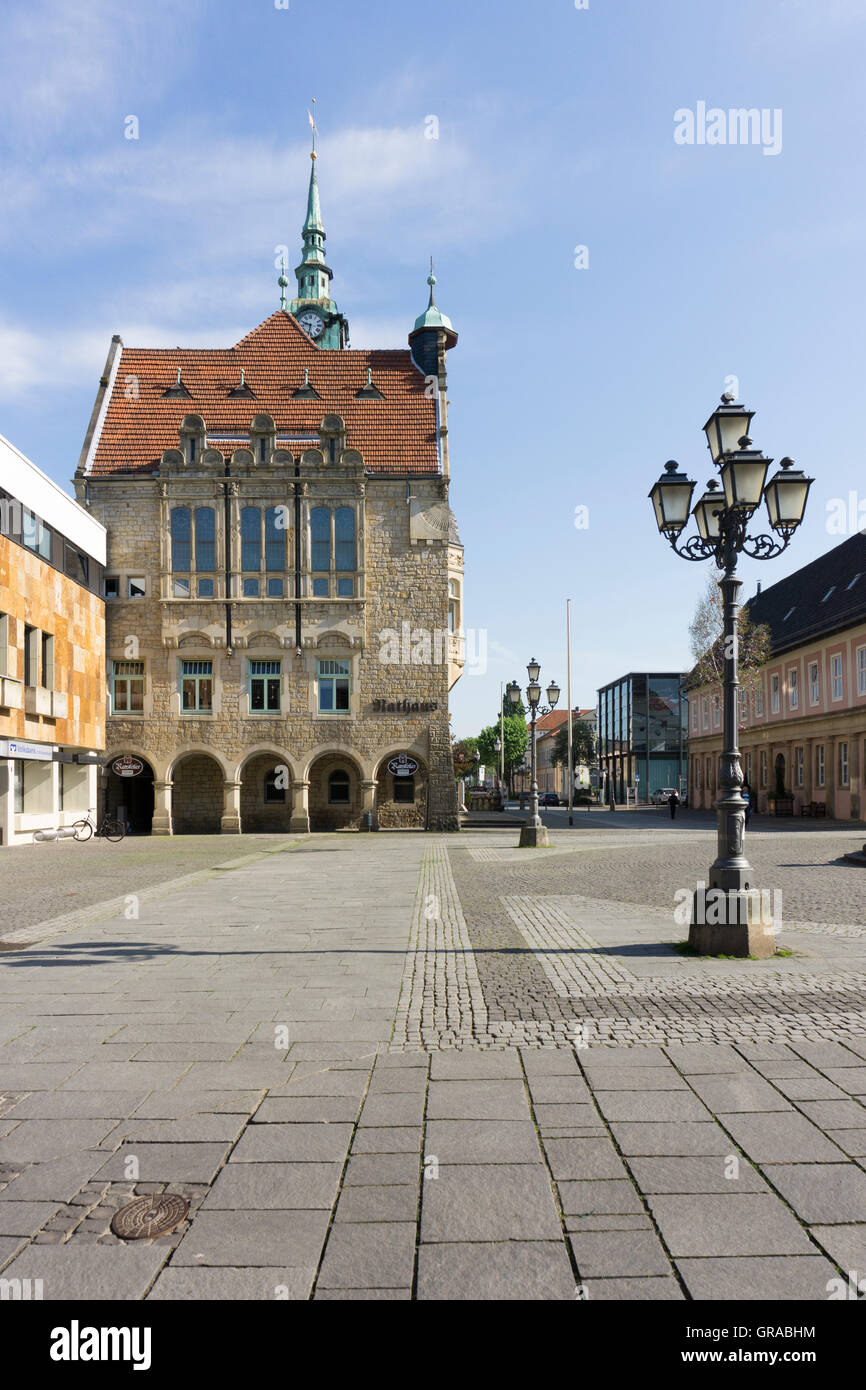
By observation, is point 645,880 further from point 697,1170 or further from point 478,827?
point 478,827

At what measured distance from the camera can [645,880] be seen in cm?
1647

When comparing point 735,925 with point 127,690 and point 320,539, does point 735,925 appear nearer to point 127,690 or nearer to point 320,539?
point 320,539

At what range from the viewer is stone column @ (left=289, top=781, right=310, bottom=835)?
36094mm

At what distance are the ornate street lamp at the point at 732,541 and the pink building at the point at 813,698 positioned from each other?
36900mm

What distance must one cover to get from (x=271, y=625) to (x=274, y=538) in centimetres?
322

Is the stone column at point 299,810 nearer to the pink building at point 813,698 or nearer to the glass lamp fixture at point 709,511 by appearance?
the pink building at point 813,698

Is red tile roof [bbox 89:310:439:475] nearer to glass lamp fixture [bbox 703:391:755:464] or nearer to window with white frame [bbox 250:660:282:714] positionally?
window with white frame [bbox 250:660:282:714]

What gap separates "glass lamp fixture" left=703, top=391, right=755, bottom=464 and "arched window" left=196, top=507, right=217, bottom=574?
95.5 ft

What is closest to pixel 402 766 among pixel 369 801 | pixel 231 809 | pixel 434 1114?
pixel 369 801

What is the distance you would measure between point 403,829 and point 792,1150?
32.6m

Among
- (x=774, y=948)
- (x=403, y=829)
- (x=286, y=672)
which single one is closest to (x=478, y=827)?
(x=403, y=829)

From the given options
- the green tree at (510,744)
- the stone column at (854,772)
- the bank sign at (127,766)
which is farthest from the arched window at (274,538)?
the green tree at (510,744)

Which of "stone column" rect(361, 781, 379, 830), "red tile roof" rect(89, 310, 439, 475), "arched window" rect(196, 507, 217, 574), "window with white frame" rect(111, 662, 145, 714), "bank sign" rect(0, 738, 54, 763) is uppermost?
"red tile roof" rect(89, 310, 439, 475)

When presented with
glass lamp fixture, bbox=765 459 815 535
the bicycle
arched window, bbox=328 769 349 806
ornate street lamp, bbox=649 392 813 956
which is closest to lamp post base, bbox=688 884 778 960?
ornate street lamp, bbox=649 392 813 956
